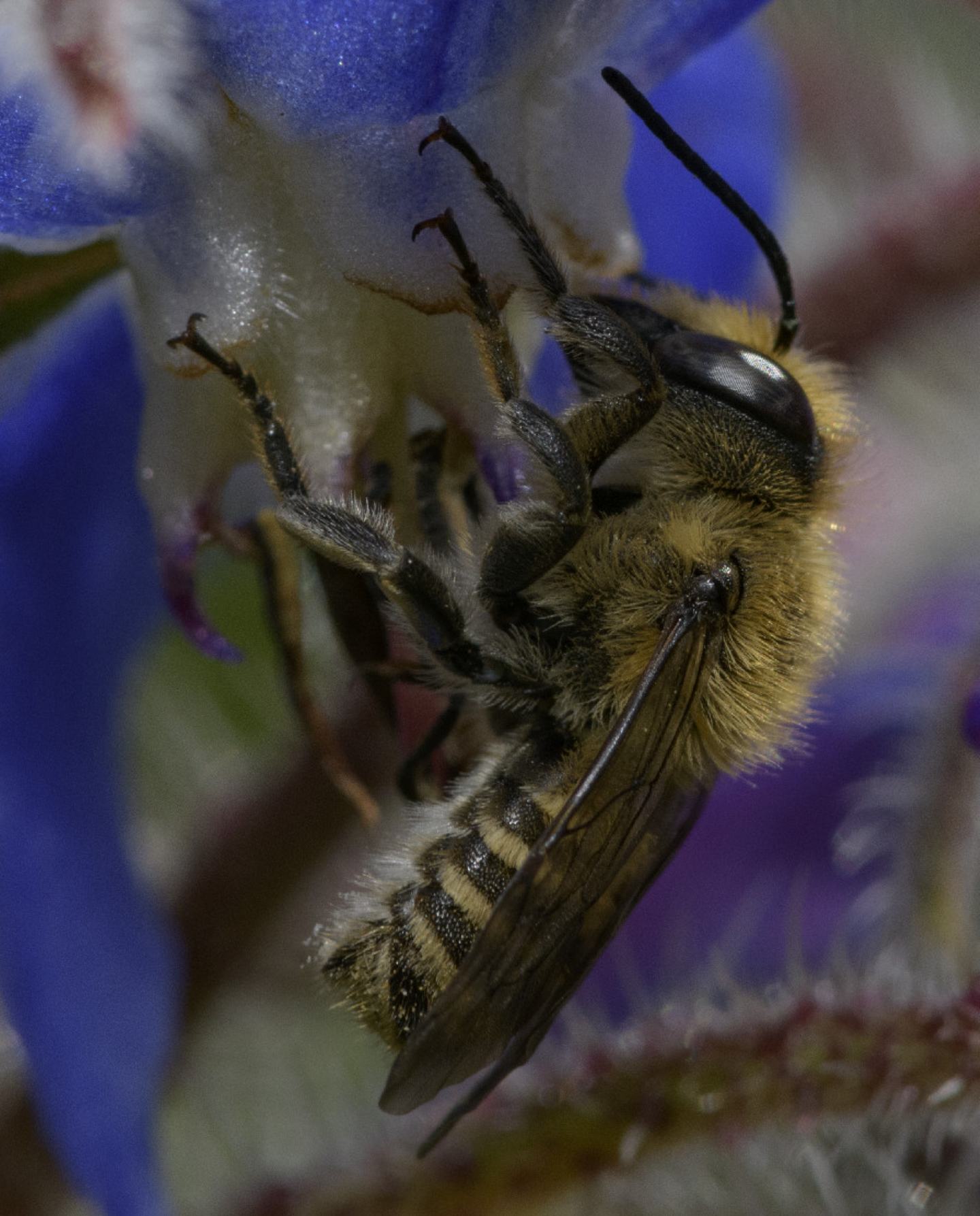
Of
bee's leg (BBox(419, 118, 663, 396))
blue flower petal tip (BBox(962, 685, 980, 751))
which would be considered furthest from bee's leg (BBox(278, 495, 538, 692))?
blue flower petal tip (BBox(962, 685, 980, 751))

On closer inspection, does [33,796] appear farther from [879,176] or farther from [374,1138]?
[879,176]

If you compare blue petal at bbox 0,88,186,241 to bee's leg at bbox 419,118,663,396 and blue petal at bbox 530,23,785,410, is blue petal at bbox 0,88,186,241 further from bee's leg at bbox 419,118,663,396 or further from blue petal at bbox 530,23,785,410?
blue petal at bbox 530,23,785,410

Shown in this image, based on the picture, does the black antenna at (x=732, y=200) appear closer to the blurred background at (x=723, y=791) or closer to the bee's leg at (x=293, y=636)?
the blurred background at (x=723, y=791)

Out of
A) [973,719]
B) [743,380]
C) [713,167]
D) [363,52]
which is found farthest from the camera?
[713,167]

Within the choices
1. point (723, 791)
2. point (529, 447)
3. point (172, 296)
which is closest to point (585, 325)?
point (529, 447)

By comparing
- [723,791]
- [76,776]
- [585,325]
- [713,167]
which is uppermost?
[713,167]

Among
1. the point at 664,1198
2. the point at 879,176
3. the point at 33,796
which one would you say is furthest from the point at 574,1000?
the point at 879,176

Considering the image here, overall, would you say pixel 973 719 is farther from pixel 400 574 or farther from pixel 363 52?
pixel 363 52
